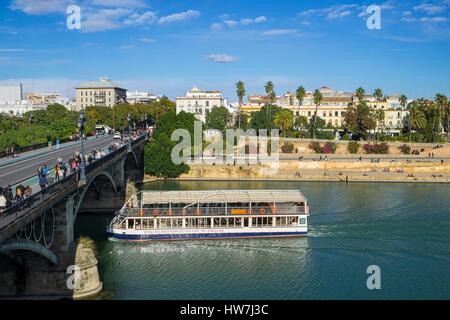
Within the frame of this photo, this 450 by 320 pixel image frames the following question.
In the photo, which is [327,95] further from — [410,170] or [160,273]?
[160,273]

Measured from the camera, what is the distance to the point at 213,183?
7656 cm

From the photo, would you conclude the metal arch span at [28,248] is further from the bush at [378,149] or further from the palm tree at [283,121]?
the palm tree at [283,121]

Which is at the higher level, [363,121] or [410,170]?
[363,121]

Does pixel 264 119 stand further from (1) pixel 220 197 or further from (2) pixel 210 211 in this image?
(2) pixel 210 211

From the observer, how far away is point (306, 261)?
38.1m

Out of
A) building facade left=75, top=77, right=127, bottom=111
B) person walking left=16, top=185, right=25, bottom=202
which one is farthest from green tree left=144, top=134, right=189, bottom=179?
building facade left=75, top=77, right=127, bottom=111

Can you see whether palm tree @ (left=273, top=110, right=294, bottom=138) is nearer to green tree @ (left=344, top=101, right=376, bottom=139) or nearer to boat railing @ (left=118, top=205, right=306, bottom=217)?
green tree @ (left=344, top=101, right=376, bottom=139)

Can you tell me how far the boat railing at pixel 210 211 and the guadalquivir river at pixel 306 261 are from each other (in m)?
2.37

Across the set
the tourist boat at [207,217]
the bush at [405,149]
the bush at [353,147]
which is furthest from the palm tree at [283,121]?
the tourist boat at [207,217]

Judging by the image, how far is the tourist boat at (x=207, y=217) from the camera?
43719 mm

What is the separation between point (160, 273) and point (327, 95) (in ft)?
418

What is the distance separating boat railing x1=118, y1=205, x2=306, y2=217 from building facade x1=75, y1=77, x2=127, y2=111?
134 metres

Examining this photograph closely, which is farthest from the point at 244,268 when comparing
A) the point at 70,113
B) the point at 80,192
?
the point at 70,113

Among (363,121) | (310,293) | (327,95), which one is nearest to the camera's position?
(310,293)
